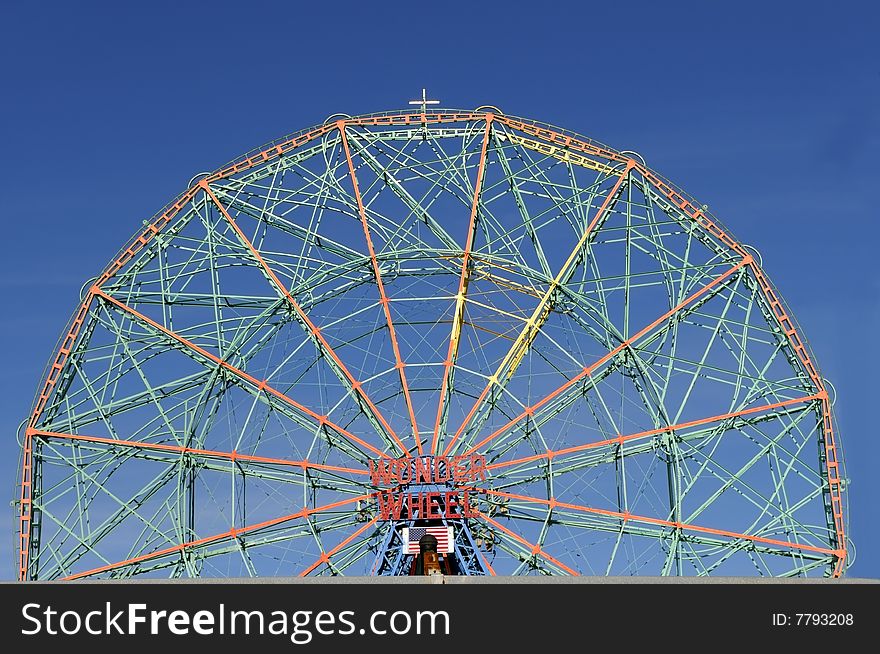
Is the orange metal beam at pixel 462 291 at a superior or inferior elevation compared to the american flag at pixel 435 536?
superior

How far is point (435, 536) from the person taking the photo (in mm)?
71125

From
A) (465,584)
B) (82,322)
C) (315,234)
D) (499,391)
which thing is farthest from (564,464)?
(465,584)

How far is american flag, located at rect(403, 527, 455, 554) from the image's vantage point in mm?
70875

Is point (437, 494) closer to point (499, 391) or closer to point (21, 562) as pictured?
point (499, 391)

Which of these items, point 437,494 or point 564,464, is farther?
point 564,464

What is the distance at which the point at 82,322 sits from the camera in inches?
3162

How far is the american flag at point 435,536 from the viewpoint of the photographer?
7088 cm

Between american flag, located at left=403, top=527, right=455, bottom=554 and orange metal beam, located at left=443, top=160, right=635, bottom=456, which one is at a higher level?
orange metal beam, located at left=443, top=160, right=635, bottom=456

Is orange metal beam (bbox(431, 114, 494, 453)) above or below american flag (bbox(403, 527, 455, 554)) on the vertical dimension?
above

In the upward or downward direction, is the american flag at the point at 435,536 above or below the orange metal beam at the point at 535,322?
below

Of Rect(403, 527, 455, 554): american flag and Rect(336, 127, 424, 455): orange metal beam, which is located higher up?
Rect(336, 127, 424, 455): orange metal beam

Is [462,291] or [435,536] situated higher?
[462,291]

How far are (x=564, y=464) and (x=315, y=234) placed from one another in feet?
50.4

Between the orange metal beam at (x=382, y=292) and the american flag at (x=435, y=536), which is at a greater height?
the orange metal beam at (x=382, y=292)
